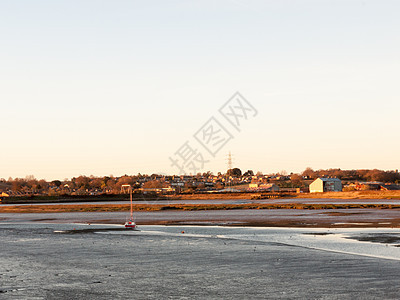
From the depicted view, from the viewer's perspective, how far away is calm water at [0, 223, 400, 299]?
1855 centimetres

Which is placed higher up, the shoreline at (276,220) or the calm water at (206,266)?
the calm water at (206,266)

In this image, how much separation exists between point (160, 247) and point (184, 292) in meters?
14.2

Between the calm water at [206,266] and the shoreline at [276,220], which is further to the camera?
the shoreline at [276,220]

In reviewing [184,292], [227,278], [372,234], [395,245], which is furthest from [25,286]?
[372,234]

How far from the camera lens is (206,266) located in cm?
2469

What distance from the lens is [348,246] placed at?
102ft

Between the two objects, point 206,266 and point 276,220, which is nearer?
point 206,266

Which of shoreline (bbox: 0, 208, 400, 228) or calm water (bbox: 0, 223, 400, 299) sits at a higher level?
calm water (bbox: 0, 223, 400, 299)

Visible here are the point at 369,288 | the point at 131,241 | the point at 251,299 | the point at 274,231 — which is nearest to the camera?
the point at 251,299

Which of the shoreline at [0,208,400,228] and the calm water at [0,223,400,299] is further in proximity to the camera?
the shoreline at [0,208,400,228]

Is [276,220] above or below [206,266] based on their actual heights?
below

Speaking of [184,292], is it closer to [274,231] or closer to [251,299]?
[251,299]

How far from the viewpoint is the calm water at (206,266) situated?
1855 cm

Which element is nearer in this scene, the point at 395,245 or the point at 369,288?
the point at 369,288
